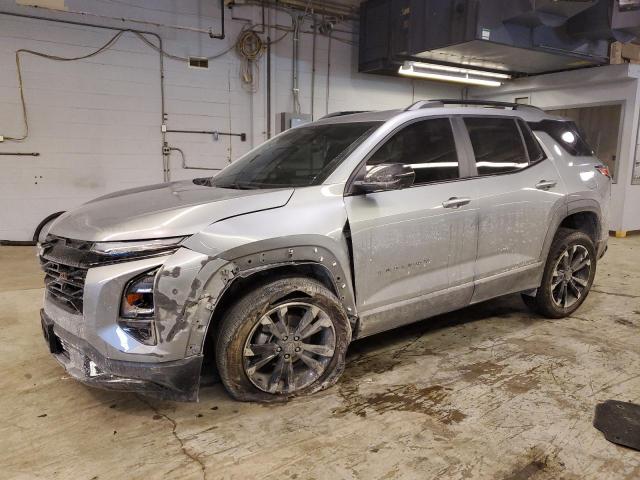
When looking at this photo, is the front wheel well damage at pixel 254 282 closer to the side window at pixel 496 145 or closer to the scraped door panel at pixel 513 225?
the scraped door panel at pixel 513 225

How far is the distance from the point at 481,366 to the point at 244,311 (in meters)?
1.67

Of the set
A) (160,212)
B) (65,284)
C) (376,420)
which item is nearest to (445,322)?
(376,420)

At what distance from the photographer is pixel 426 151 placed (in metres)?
3.15

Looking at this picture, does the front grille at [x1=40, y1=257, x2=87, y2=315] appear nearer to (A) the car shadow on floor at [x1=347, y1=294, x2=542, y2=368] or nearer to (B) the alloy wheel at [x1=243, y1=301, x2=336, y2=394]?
(B) the alloy wheel at [x1=243, y1=301, x2=336, y2=394]

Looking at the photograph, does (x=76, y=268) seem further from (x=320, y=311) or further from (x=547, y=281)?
(x=547, y=281)

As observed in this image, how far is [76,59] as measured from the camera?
6.91m

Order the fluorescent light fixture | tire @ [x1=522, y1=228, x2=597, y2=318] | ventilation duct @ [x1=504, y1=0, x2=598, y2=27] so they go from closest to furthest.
→ tire @ [x1=522, y1=228, x2=597, y2=318], ventilation duct @ [x1=504, y1=0, x2=598, y2=27], the fluorescent light fixture

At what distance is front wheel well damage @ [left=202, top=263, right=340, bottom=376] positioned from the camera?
2.49 m

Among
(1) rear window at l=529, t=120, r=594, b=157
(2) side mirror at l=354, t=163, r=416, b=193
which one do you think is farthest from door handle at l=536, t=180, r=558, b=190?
(2) side mirror at l=354, t=163, r=416, b=193

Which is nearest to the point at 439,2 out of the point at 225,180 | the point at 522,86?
the point at 522,86

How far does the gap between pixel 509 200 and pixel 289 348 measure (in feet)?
6.22

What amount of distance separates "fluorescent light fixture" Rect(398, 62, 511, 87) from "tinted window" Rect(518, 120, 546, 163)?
506 cm

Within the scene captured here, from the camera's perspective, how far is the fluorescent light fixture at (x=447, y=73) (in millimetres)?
8462

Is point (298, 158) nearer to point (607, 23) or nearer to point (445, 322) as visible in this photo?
point (445, 322)
